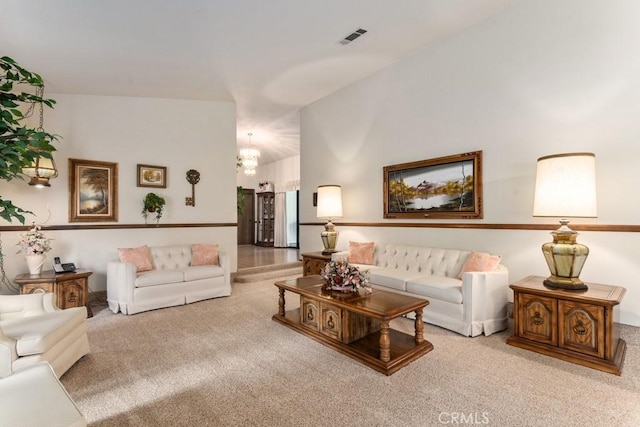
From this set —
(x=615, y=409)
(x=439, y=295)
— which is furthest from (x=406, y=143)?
(x=615, y=409)

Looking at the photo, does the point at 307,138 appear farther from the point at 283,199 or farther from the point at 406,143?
the point at 283,199

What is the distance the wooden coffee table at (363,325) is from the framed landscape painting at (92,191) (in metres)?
3.32

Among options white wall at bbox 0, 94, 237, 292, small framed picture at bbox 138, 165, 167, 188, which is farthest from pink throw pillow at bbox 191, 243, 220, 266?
small framed picture at bbox 138, 165, 167, 188

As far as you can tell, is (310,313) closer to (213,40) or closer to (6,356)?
(6,356)

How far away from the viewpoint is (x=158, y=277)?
4070 mm

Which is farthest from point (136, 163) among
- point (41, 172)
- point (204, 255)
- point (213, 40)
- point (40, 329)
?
point (40, 329)

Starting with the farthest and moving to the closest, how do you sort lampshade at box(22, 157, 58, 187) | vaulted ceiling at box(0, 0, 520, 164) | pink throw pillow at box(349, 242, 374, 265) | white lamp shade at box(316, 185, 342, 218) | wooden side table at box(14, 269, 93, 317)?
white lamp shade at box(316, 185, 342, 218) → pink throw pillow at box(349, 242, 374, 265) → lampshade at box(22, 157, 58, 187) → wooden side table at box(14, 269, 93, 317) → vaulted ceiling at box(0, 0, 520, 164)

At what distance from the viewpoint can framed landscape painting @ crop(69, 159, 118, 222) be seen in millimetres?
4496

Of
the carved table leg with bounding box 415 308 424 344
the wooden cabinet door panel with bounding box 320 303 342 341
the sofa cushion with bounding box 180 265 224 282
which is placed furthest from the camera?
the sofa cushion with bounding box 180 265 224 282

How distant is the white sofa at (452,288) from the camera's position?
308 centimetres

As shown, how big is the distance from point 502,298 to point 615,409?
133 cm

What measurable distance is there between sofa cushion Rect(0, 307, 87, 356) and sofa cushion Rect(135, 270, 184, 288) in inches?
52.8

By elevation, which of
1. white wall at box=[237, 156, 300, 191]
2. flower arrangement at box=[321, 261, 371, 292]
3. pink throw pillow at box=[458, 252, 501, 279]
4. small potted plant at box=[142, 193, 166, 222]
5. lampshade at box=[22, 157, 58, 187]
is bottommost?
flower arrangement at box=[321, 261, 371, 292]

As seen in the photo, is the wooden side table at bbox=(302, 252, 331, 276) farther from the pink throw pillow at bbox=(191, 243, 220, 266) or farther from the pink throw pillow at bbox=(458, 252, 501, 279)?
the pink throw pillow at bbox=(458, 252, 501, 279)
